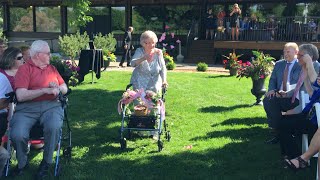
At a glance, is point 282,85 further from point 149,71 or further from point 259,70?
point 259,70

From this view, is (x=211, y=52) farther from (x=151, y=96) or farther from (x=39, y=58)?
(x=39, y=58)

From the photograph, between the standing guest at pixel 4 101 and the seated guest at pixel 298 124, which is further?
the seated guest at pixel 298 124

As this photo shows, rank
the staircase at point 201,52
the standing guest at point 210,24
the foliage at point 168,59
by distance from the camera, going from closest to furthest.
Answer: the foliage at point 168,59
the staircase at point 201,52
the standing guest at point 210,24

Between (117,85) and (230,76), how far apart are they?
179 inches

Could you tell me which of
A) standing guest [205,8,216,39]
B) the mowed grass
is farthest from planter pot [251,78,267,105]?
standing guest [205,8,216,39]

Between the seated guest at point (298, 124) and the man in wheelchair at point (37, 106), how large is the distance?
2690mm

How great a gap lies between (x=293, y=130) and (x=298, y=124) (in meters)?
0.10

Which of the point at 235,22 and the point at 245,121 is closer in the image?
the point at 245,121

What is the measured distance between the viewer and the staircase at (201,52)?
20078mm

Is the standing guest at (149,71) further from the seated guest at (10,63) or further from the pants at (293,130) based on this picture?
the pants at (293,130)

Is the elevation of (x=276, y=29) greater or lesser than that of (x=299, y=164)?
greater

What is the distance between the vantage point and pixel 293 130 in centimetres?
471

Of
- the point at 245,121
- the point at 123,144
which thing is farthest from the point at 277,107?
the point at 123,144

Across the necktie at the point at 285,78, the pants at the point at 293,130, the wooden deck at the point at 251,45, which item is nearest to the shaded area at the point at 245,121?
the necktie at the point at 285,78
